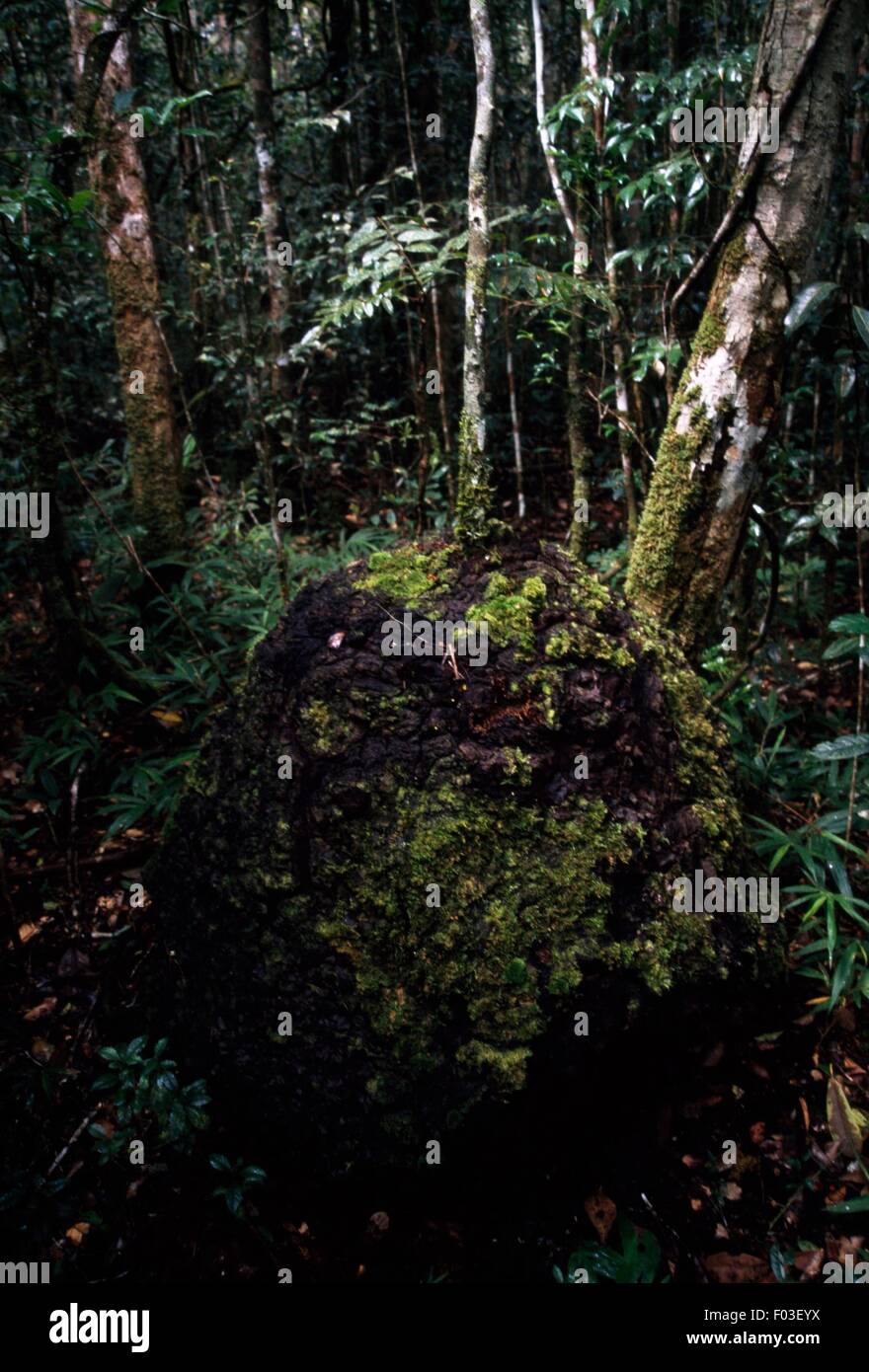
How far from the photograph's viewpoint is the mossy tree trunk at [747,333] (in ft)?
8.88

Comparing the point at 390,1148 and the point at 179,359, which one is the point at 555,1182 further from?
the point at 179,359

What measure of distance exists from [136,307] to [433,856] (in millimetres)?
4702

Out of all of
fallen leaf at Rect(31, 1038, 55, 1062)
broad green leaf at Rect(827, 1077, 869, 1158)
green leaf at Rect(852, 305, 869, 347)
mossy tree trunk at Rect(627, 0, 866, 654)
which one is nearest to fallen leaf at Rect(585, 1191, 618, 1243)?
Result: broad green leaf at Rect(827, 1077, 869, 1158)

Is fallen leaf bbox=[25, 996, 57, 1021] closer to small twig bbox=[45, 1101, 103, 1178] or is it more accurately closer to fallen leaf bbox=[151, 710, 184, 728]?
small twig bbox=[45, 1101, 103, 1178]

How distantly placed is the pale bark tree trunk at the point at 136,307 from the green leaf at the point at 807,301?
4.09m

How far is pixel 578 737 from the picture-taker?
2.54 meters

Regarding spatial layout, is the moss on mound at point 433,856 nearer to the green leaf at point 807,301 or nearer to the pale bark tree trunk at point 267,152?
the green leaf at point 807,301

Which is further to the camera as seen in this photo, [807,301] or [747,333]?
[747,333]

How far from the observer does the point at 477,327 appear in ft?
9.51

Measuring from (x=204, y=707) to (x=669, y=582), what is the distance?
109 inches

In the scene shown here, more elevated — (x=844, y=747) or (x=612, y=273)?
(x=612, y=273)

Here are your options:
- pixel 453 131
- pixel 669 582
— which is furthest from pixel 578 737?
pixel 453 131

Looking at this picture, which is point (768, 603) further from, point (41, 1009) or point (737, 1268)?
point (41, 1009)

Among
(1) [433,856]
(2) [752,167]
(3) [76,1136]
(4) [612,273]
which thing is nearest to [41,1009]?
(3) [76,1136]
